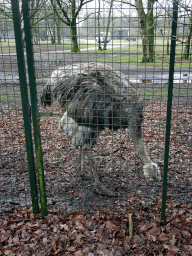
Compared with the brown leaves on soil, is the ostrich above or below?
above

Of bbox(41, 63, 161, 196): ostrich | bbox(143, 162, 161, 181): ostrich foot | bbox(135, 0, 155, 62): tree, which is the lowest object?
bbox(143, 162, 161, 181): ostrich foot

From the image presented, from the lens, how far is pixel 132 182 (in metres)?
4.91

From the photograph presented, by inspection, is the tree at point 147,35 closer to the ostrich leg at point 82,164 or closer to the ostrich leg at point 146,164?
the ostrich leg at point 146,164

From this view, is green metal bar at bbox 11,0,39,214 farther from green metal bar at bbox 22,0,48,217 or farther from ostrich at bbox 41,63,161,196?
ostrich at bbox 41,63,161,196

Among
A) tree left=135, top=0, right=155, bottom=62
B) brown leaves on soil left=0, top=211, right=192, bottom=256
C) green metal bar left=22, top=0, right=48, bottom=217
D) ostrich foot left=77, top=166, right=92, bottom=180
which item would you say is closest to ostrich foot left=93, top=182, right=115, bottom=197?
ostrich foot left=77, top=166, right=92, bottom=180

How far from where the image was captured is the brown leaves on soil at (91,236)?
328 cm

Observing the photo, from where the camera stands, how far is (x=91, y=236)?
137 inches

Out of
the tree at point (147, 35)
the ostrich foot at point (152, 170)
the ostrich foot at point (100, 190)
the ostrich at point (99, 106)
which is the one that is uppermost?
the tree at point (147, 35)

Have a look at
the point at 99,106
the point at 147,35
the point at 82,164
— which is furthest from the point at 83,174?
the point at 147,35

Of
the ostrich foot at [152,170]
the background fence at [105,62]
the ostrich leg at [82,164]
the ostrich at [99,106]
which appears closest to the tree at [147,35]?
the background fence at [105,62]

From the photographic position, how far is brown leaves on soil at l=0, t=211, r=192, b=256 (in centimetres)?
328

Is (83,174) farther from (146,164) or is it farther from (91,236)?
(91,236)

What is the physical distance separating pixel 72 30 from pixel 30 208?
100 inches

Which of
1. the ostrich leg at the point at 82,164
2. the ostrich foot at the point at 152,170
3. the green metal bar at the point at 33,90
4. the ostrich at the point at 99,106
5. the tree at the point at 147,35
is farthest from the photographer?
the ostrich leg at the point at 82,164
